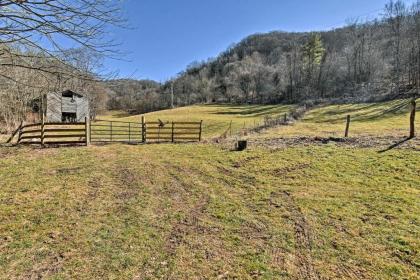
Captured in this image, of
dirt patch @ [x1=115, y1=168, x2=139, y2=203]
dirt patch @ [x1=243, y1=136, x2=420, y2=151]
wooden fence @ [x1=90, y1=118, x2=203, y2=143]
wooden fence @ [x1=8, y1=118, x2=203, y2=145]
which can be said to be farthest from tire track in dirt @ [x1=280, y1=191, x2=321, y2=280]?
wooden fence @ [x1=90, y1=118, x2=203, y2=143]

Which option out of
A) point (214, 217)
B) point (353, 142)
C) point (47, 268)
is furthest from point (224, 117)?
point (47, 268)

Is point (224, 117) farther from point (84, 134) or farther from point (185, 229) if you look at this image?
point (185, 229)

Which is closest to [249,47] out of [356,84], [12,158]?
[356,84]

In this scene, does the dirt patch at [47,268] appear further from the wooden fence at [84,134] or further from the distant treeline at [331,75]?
the distant treeline at [331,75]

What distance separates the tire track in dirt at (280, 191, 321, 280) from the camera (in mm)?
4855

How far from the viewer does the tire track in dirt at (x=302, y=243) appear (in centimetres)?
486

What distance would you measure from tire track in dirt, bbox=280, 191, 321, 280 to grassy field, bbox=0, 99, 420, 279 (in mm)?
24

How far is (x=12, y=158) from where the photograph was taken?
12883mm

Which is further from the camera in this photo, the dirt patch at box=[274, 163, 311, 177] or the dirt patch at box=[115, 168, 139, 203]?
the dirt patch at box=[274, 163, 311, 177]

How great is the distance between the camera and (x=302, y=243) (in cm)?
581

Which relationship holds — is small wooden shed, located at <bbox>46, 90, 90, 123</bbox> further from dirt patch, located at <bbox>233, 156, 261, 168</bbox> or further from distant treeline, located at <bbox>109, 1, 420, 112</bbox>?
dirt patch, located at <bbox>233, 156, 261, 168</bbox>

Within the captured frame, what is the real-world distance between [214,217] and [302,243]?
2.15 m

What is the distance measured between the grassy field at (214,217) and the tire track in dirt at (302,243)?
0.08 feet

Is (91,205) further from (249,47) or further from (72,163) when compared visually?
(249,47)
